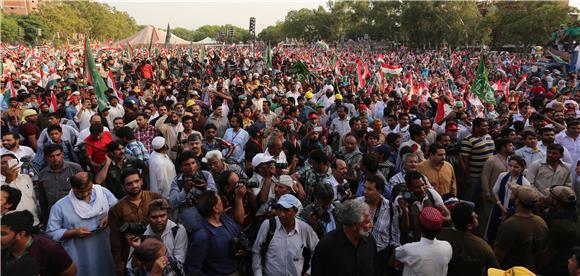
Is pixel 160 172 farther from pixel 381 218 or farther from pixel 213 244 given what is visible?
pixel 381 218

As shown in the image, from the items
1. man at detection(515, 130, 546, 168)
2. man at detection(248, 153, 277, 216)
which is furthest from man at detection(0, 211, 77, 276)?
man at detection(515, 130, 546, 168)

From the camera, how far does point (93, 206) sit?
3650mm

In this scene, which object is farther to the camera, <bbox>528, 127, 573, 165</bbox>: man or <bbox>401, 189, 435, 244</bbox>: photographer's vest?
<bbox>528, 127, 573, 165</bbox>: man

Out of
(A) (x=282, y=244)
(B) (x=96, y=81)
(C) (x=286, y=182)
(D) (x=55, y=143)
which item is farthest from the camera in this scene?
(B) (x=96, y=81)

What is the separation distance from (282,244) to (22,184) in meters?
2.44

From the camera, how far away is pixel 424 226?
3020 mm

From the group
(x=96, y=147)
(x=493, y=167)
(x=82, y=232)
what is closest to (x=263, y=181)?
(x=82, y=232)

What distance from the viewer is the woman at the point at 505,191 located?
4.65 metres

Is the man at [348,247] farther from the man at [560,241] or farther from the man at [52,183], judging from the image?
the man at [52,183]

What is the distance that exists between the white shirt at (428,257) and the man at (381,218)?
2.09 ft

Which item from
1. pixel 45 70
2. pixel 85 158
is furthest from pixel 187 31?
pixel 85 158

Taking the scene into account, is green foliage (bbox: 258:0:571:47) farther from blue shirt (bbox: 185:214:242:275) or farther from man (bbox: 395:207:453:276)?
blue shirt (bbox: 185:214:242:275)

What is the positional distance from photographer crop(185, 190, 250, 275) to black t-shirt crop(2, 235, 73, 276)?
31.3 inches

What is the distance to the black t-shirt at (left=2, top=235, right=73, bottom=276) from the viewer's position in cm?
285
